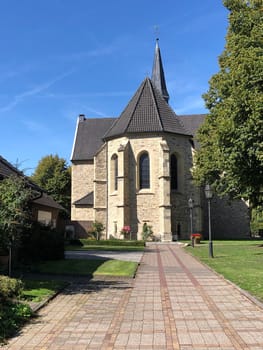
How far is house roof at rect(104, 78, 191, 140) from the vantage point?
42.0 metres

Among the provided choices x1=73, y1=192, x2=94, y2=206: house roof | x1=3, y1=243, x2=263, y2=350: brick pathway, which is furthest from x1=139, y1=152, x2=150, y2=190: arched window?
x1=3, y1=243, x2=263, y2=350: brick pathway

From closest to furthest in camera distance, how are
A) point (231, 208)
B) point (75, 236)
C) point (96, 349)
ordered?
1. point (96, 349)
2. point (75, 236)
3. point (231, 208)

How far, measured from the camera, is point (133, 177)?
41594mm

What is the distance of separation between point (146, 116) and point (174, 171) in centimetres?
683

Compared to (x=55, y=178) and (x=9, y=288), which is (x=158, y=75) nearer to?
(x=55, y=178)

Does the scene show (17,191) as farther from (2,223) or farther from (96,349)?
(96,349)

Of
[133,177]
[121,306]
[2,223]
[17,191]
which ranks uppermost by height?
[133,177]

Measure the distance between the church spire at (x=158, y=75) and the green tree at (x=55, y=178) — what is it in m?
20.7

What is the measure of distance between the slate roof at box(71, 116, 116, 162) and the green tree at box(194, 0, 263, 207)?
105 ft

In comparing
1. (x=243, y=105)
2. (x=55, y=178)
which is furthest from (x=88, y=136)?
(x=243, y=105)

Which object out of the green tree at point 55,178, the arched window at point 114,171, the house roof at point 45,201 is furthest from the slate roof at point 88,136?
the house roof at point 45,201

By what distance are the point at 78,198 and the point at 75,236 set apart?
1194cm

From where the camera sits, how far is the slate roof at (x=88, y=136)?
56.8m

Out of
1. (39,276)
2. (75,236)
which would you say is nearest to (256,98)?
(39,276)
